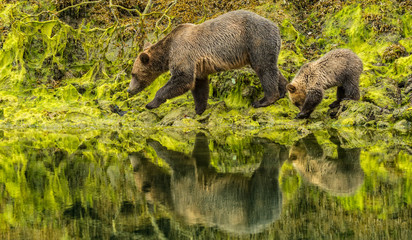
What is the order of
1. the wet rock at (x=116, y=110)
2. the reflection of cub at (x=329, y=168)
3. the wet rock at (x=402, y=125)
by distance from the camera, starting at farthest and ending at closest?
the wet rock at (x=116, y=110) < the wet rock at (x=402, y=125) < the reflection of cub at (x=329, y=168)

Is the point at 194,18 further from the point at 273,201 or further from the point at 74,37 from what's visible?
the point at 273,201

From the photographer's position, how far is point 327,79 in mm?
9938

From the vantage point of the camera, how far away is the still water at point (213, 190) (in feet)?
9.86

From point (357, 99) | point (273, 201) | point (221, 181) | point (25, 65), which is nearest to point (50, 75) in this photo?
point (25, 65)

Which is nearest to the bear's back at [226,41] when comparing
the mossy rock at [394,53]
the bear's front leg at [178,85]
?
the bear's front leg at [178,85]

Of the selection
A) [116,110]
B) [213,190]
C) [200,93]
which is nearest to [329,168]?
[213,190]

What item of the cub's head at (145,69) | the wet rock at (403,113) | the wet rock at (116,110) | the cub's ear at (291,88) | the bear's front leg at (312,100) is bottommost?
the wet rock at (403,113)

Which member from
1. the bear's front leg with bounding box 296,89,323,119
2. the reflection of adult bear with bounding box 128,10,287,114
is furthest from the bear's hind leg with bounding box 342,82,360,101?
the reflection of adult bear with bounding box 128,10,287,114

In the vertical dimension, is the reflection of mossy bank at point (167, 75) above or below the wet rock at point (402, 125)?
above

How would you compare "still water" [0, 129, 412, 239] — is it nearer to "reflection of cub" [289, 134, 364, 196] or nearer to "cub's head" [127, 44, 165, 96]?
"reflection of cub" [289, 134, 364, 196]

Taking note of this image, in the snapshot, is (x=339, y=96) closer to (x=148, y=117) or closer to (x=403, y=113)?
(x=403, y=113)

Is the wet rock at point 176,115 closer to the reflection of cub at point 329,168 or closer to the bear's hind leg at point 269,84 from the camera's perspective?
the bear's hind leg at point 269,84

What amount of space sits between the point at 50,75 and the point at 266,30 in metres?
7.27

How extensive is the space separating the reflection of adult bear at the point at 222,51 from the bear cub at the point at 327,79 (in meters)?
0.57
